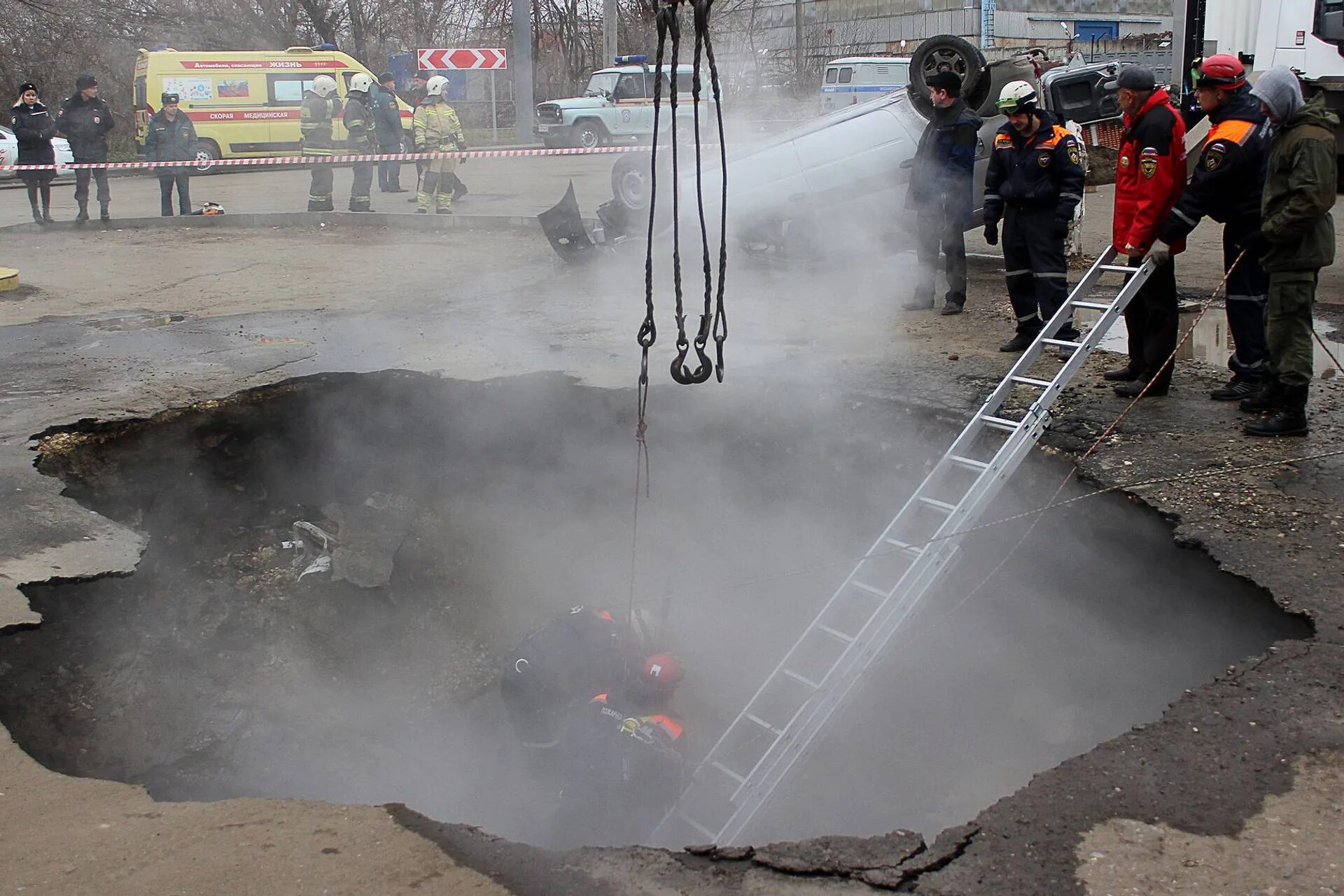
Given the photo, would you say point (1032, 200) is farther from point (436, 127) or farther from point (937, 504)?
point (436, 127)

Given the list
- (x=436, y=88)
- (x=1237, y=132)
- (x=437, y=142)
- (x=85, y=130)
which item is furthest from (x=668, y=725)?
(x=85, y=130)

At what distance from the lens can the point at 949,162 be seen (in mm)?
7324

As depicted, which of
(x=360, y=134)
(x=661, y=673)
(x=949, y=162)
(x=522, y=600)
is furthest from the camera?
(x=360, y=134)

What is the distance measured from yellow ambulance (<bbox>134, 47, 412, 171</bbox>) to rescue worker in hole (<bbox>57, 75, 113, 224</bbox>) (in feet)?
18.2

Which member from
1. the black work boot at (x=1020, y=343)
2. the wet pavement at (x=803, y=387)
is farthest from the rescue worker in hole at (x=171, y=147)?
the black work boot at (x=1020, y=343)

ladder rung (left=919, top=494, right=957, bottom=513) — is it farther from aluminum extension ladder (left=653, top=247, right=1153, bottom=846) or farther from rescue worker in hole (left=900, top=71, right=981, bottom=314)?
rescue worker in hole (left=900, top=71, right=981, bottom=314)

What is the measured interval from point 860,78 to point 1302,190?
19.2m

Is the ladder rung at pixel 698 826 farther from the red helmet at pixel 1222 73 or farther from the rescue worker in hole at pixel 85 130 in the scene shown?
the rescue worker in hole at pixel 85 130

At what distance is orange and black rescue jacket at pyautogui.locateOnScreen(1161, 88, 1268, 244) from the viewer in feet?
15.7

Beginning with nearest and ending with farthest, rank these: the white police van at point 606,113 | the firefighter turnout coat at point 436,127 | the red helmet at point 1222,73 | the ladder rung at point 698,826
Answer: the ladder rung at point 698,826, the red helmet at point 1222,73, the firefighter turnout coat at point 436,127, the white police van at point 606,113

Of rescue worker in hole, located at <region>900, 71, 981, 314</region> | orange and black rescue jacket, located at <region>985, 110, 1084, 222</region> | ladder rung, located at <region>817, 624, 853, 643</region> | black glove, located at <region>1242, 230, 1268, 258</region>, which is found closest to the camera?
ladder rung, located at <region>817, 624, 853, 643</region>

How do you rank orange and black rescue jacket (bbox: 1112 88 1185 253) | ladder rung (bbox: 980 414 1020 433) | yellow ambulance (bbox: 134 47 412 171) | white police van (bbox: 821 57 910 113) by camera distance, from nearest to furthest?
ladder rung (bbox: 980 414 1020 433), orange and black rescue jacket (bbox: 1112 88 1185 253), yellow ambulance (bbox: 134 47 412 171), white police van (bbox: 821 57 910 113)

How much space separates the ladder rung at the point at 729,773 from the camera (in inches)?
147

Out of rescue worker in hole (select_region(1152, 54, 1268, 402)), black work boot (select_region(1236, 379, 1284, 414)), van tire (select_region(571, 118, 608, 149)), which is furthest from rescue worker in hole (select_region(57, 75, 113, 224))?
black work boot (select_region(1236, 379, 1284, 414))
